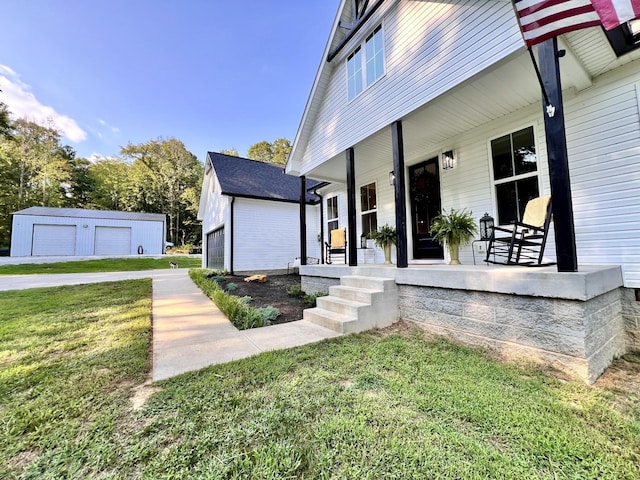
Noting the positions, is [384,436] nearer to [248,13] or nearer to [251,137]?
[248,13]

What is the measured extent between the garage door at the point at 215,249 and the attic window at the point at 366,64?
8947 mm

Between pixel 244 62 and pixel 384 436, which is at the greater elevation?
pixel 244 62

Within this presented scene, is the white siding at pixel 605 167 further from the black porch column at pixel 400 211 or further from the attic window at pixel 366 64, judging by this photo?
the attic window at pixel 366 64

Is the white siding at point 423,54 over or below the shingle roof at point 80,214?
below

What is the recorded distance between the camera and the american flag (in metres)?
1.83

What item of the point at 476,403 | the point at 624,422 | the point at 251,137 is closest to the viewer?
the point at 624,422

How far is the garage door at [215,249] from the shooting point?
1228cm

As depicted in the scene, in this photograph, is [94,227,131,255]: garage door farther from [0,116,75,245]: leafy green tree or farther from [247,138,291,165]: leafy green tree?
[247,138,291,165]: leafy green tree

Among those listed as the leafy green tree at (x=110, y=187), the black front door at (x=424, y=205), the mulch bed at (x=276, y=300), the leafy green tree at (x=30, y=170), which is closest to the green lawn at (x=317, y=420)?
the mulch bed at (x=276, y=300)

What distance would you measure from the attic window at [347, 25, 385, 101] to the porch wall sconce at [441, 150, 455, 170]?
6.48 feet

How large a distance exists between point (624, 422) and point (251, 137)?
35.1 m

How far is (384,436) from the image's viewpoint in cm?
154

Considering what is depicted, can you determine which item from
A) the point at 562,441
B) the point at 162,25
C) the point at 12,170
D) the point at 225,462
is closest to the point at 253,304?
the point at 225,462

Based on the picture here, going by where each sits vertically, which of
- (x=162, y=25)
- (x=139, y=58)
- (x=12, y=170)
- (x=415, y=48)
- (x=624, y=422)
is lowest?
(x=624, y=422)
